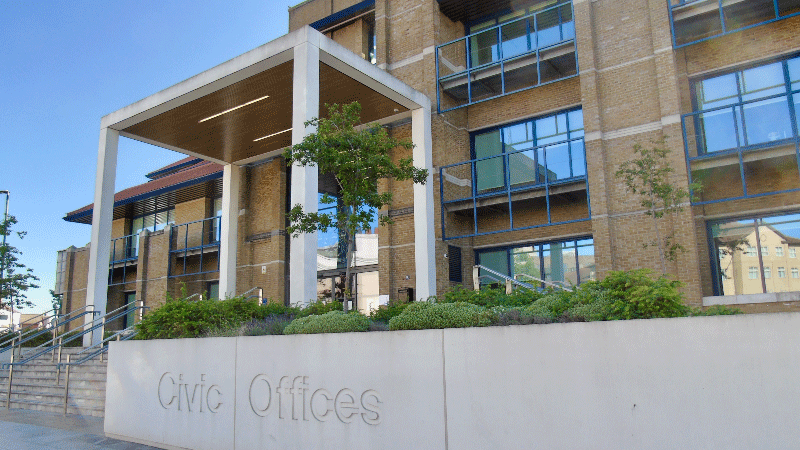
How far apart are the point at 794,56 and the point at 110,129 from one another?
17670 mm

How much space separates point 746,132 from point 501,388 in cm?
1000

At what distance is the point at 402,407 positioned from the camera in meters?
6.64

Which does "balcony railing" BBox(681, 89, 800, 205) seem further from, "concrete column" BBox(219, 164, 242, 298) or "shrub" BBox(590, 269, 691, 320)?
"concrete column" BBox(219, 164, 242, 298)

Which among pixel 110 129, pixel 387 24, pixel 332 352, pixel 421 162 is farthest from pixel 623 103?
pixel 110 129

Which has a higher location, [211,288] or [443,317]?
[211,288]

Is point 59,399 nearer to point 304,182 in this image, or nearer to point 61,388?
point 61,388

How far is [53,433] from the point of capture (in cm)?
1002

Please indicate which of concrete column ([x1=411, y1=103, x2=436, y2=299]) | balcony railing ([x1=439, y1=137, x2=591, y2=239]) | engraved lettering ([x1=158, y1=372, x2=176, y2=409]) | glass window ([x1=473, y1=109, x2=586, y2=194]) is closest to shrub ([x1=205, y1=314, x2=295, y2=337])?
engraved lettering ([x1=158, y1=372, x2=176, y2=409])

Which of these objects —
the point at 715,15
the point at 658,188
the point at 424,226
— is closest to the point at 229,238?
the point at 424,226

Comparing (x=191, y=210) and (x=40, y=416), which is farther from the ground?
(x=191, y=210)

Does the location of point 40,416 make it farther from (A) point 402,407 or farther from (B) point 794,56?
(B) point 794,56

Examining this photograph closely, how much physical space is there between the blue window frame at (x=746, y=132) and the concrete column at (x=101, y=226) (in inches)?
599

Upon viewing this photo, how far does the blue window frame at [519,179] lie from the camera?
50.3ft

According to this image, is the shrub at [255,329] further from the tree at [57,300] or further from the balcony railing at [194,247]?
the tree at [57,300]
